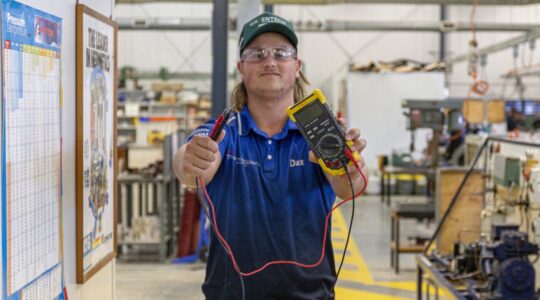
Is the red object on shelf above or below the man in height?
below

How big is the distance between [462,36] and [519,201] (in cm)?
1357

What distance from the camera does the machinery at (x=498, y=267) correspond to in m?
2.69

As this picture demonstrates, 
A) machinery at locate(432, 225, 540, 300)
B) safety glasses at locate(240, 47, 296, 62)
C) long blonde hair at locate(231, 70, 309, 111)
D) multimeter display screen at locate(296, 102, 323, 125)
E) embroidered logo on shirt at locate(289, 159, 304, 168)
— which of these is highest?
safety glasses at locate(240, 47, 296, 62)

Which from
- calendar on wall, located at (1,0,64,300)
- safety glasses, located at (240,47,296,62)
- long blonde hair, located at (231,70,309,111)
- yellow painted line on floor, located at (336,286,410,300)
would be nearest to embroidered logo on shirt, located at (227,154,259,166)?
long blonde hair, located at (231,70,309,111)

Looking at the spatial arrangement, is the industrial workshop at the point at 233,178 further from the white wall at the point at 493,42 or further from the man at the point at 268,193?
the white wall at the point at 493,42

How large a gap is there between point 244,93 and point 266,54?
0.19m

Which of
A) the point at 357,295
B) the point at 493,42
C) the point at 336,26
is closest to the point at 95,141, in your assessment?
the point at 357,295

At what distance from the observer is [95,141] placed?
2.04 meters

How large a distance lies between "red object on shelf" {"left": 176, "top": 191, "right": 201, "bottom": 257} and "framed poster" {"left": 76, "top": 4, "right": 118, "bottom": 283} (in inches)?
138

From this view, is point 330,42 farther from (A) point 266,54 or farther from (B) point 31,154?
(B) point 31,154

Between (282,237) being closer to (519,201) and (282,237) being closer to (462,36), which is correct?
(519,201)

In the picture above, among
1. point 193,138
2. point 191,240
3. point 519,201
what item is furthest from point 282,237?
point 191,240

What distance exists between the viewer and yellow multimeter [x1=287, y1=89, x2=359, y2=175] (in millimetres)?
1562

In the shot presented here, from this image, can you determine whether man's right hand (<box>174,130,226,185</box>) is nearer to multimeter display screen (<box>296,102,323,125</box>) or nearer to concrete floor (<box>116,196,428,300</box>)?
multimeter display screen (<box>296,102,323,125</box>)
